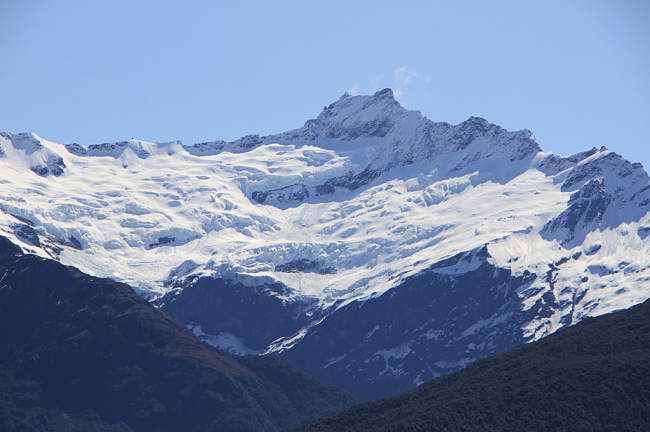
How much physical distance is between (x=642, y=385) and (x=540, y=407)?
47.9 ft

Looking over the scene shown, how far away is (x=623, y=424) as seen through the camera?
189000mm

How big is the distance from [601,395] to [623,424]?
315 inches

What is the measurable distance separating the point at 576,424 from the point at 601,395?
738 centimetres

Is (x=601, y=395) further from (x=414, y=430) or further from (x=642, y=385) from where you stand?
(x=414, y=430)

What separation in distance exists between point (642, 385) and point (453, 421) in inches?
1068

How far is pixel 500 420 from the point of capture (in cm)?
19800

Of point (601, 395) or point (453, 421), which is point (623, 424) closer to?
point (601, 395)

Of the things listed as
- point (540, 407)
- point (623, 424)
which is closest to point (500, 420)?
point (540, 407)

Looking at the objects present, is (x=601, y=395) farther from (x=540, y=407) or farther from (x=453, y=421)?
(x=453, y=421)

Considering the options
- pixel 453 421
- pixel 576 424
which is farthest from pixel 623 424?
pixel 453 421

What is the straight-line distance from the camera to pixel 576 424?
628 ft

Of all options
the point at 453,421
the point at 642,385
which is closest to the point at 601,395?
the point at 642,385

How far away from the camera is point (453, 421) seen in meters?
200

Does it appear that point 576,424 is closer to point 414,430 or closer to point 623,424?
point 623,424
